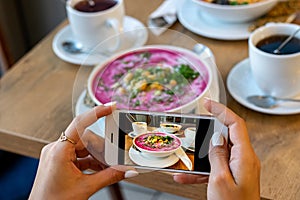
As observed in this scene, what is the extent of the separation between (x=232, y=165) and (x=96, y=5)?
583 millimetres

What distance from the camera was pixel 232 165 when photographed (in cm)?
68

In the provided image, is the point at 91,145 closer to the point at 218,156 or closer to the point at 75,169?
the point at 75,169

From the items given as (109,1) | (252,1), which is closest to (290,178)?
(252,1)

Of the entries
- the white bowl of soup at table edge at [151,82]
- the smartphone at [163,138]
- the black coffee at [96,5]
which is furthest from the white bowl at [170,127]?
the black coffee at [96,5]

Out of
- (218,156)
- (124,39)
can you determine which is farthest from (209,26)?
(218,156)

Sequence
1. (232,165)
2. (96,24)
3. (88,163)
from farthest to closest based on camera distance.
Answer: (96,24)
(88,163)
(232,165)

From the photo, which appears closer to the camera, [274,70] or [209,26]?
[274,70]

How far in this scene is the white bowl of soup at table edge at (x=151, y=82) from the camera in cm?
86

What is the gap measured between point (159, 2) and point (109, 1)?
0.18 meters

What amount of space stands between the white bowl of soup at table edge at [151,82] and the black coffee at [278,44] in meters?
0.11

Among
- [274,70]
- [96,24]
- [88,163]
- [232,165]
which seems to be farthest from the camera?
[96,24]

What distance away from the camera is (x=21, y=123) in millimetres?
951

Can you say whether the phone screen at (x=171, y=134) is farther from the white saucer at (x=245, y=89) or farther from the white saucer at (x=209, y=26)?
the white saucer at (x=209, y=26)

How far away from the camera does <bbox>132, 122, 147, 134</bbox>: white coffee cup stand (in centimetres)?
72
